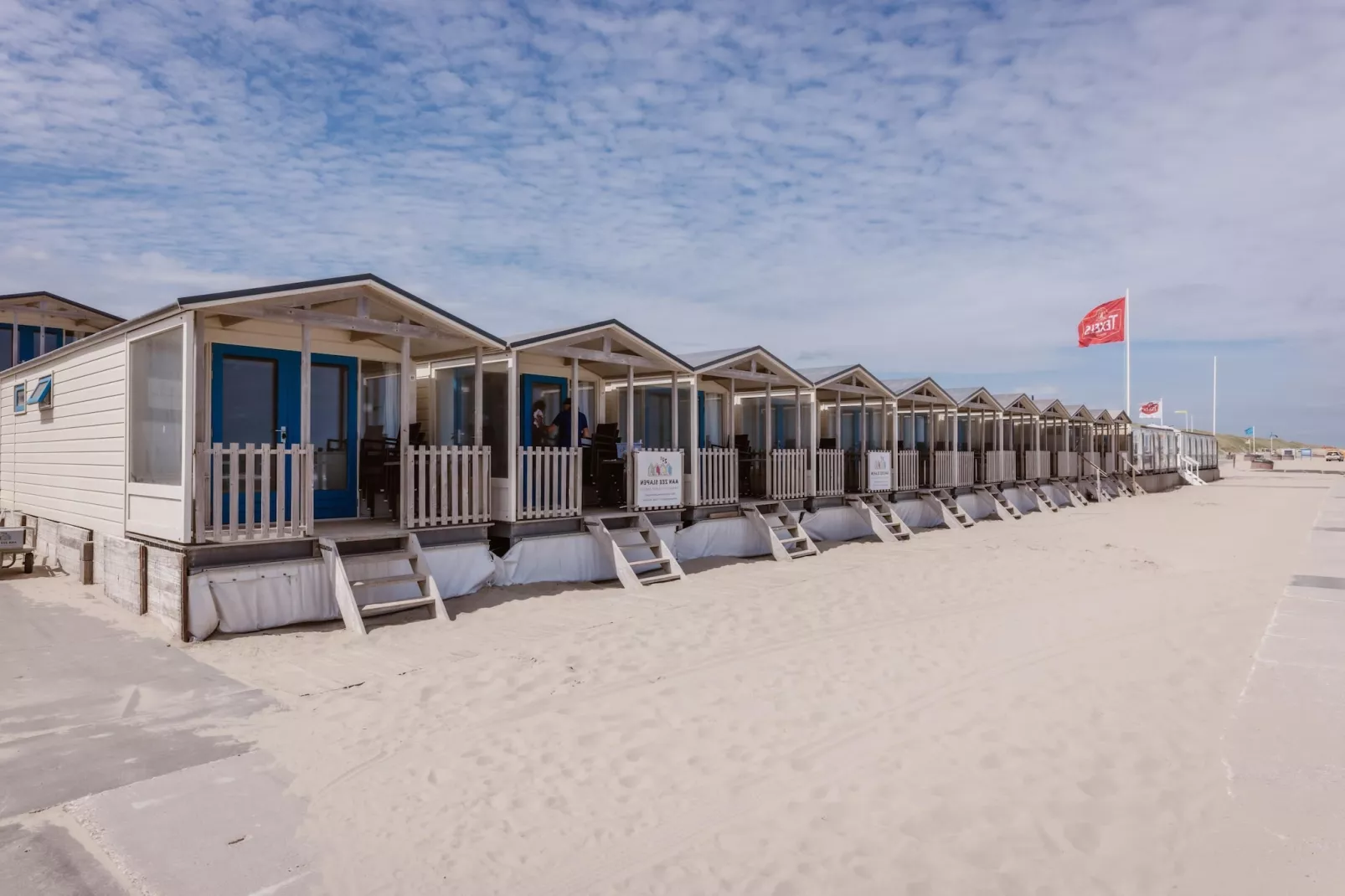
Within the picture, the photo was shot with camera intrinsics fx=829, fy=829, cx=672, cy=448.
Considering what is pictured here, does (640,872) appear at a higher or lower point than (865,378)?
lower

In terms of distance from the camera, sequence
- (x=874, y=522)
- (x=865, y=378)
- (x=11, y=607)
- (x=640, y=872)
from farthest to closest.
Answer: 1. (x=865, y=378)
2. (x=874, y=522)
3. (x=11, y=607)
4. (x=640, y=872)

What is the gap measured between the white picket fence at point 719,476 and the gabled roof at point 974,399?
860 cm

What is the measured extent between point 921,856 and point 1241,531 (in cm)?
1716

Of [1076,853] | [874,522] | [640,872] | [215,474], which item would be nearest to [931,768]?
[1076,853]

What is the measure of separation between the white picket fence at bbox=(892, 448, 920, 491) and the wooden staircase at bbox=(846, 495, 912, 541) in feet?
2.49

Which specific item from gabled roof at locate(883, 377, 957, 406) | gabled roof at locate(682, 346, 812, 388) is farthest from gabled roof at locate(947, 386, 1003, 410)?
gabled roof at locate(682, 346, 812, 388)

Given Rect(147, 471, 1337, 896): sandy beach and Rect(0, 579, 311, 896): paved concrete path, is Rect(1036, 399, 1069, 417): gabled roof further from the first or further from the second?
Rect(0, 579, 311, 896): paved concrete path

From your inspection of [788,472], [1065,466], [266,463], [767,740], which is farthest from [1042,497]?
[266,463]

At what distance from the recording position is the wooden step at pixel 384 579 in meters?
7.78

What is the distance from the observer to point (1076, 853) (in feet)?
11.4

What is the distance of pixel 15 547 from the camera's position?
998 cm

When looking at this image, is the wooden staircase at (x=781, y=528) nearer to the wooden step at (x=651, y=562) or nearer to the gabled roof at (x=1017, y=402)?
the wooden step at (x=651, y=562)

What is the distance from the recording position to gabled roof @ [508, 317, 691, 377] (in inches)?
399

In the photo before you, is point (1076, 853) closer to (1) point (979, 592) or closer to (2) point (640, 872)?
(2) point (640, 872)
